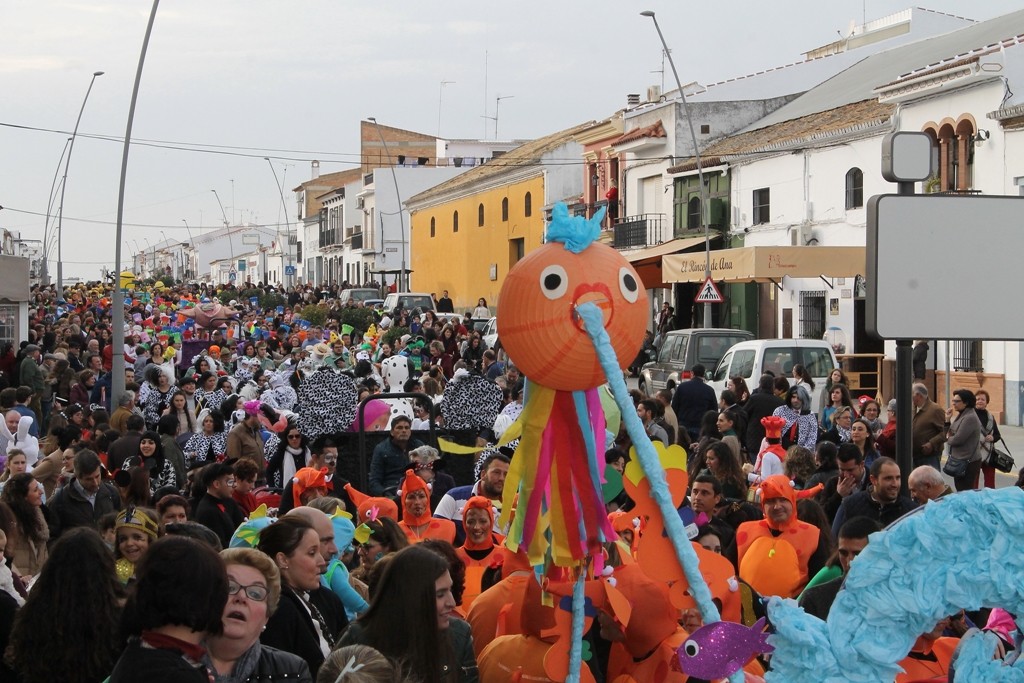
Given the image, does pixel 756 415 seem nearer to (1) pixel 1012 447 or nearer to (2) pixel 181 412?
(2) pixel 181 412

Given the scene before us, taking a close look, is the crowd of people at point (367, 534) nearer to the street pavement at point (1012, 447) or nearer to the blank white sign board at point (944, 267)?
the blank white sign board at point (944, 267)

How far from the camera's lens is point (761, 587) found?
644cm

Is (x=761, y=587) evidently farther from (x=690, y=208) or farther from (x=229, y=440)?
(x=690, y=208)

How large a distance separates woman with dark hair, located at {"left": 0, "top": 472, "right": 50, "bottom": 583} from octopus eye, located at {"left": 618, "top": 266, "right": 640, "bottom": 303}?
4286 mm

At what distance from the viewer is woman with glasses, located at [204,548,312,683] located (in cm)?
372

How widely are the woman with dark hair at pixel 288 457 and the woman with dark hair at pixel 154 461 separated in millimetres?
747

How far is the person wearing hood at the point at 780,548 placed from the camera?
21.2 ft

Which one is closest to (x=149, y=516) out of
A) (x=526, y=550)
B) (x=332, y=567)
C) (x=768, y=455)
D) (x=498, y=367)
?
(x=332, y=567)

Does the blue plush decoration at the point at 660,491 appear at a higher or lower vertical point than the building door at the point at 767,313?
higher

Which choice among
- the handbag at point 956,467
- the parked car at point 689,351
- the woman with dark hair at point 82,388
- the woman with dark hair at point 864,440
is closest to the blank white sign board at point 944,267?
the woman with dark hair at point 864,440

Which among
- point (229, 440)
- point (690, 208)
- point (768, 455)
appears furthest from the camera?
point (690, 208)

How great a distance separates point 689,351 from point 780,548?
15.9 m

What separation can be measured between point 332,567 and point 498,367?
14.4 metres

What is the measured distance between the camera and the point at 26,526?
7.57 m
